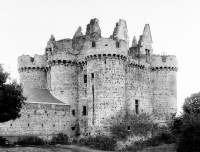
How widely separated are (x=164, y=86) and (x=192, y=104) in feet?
16.4

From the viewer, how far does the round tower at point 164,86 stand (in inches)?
2527

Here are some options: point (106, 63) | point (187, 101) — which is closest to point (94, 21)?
point (106, 63)

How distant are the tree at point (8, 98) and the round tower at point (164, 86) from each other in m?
24.4

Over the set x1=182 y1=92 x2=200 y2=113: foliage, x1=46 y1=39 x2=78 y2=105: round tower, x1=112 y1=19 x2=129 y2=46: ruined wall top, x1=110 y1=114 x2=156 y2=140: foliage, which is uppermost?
x1=112 y1=19 x2=129 y2=46: ruined wall top

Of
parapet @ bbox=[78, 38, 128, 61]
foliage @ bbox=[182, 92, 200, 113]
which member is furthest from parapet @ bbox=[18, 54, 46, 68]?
foliage @ bbox=[182, 92, 200, 113]

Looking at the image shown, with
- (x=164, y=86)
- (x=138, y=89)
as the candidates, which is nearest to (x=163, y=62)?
(x=164, y=86)

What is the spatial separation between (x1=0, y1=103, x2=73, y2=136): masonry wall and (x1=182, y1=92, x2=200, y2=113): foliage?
17353 mm

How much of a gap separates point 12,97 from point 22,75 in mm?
19678

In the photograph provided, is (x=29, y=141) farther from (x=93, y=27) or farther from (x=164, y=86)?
(x=164, y=86)

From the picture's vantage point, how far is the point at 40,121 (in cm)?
5622

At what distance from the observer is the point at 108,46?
184 feet

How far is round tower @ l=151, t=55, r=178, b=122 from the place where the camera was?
64.2 m

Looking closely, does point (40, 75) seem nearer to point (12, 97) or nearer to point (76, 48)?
point (76, 48)

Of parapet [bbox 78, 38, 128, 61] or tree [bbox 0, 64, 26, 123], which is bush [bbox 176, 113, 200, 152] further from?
tree [bbox 0, 64, 26, 123]
